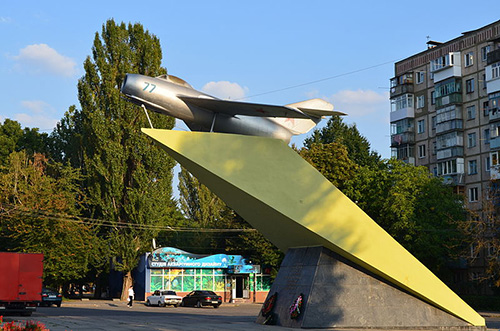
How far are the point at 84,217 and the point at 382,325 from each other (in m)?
35.4

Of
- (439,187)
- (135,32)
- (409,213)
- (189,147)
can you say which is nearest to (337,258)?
(189,147)

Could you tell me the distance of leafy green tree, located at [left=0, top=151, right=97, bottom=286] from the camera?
4738 cm

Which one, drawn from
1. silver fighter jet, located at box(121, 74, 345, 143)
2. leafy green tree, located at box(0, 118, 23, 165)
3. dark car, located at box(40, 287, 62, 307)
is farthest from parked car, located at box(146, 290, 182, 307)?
silver fighter jet, located at box(121, 74, 345, 143)

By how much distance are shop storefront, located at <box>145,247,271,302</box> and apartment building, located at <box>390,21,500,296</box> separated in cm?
1819

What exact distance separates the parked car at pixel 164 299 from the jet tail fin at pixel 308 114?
88.6ft

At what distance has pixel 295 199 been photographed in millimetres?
21797

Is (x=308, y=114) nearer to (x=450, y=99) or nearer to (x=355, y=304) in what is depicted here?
(x=355, y=304)

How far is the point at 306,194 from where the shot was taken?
2202 cm

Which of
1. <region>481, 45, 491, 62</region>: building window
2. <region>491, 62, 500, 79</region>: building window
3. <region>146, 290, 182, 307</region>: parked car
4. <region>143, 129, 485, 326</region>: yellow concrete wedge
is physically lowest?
<region>146, 290, 182, 307</region>: parked car

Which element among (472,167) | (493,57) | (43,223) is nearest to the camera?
(43,223)

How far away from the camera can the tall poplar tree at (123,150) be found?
1943 inches

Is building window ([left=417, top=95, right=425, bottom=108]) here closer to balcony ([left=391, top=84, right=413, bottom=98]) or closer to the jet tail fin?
balcony ([left=391, top=84, right=413, bottom=98])

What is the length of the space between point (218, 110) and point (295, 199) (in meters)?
4.19

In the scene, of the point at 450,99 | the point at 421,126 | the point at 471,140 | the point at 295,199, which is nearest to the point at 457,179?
the point at 471,140
